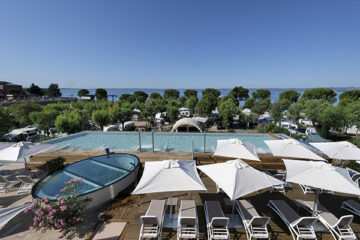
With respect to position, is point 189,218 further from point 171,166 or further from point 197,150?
point 197,150

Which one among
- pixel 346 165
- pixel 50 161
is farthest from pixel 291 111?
pixel 50 161

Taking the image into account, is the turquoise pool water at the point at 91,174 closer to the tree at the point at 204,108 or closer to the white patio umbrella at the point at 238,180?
the white patio umbrella at the point at 238,180

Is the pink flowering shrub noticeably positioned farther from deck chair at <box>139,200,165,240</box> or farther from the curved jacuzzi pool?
deck chair at <box>139,200,165,240</box>

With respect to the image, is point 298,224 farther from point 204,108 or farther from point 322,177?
point 204,108

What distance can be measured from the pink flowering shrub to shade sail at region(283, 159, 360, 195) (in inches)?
217

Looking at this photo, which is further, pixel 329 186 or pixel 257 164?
pixel 257 164

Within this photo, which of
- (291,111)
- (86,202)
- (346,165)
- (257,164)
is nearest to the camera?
(86,202)

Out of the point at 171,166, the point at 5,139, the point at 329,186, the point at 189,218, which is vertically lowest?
the point at 5,139

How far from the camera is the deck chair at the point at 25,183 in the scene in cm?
569

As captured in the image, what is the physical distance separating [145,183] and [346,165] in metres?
9.28

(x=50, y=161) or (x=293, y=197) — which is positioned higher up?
(x=50, y=161)

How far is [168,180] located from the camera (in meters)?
3.50

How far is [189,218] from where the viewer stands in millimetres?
3352

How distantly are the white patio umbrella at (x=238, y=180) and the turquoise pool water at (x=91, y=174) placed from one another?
3.32 m
